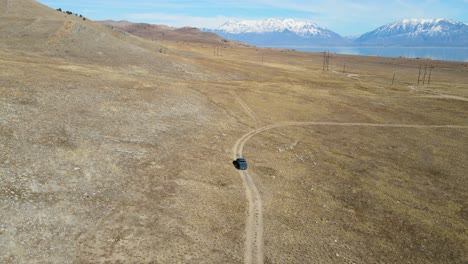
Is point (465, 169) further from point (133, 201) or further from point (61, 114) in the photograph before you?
point (61, 114)

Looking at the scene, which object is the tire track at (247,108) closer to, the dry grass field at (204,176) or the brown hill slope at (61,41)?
the dry grass field at (204,176)

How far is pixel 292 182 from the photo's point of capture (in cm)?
2980

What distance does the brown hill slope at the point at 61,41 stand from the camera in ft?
220

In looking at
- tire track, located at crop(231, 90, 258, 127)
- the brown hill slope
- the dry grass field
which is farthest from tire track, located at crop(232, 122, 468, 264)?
the brown hill slope

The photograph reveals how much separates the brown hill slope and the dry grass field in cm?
900

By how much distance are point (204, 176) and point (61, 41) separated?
59.3m

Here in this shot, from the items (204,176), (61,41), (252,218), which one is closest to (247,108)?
(204,176)

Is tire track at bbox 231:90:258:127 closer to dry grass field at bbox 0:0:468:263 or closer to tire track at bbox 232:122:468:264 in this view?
dry grass field at bbox 0:0:468:263

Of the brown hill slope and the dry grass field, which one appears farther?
the brown hill slope

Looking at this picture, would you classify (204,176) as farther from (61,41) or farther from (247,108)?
(61,41)

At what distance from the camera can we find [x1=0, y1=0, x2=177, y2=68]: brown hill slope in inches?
2645

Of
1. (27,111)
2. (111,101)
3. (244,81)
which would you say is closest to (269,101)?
(244,81)

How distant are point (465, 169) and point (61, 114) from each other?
140 feet

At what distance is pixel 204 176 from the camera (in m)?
28.7
